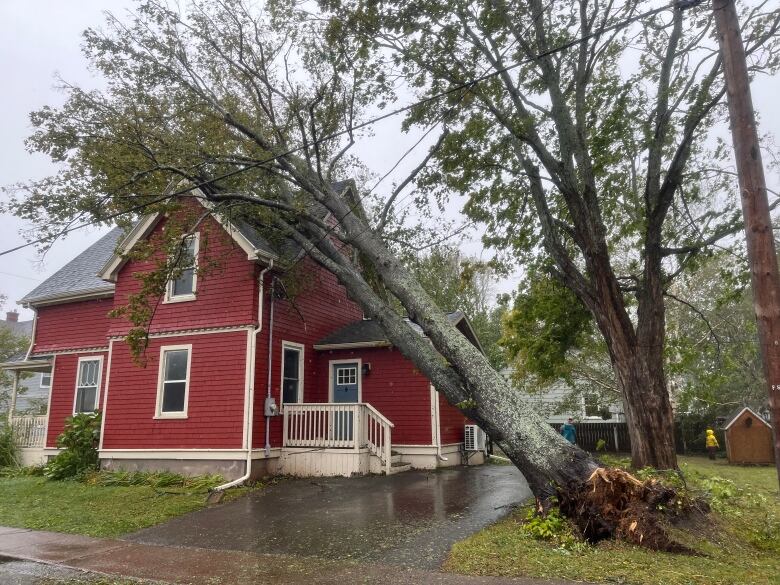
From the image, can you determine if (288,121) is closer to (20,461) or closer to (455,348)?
(455,348)

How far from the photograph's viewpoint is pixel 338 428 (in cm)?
1327

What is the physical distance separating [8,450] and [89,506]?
320 inches

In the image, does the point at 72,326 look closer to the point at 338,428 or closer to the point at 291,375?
the point at 291,375

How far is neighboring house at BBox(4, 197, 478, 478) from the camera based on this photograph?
12930 mm

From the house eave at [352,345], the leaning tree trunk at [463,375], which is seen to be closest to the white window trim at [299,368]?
the house eave at [352,345]

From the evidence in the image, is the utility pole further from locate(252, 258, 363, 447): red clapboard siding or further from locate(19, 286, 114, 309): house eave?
locate(19, 286, 114, 309): house eave

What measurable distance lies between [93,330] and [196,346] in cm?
495

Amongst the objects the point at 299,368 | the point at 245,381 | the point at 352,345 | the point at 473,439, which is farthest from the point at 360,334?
the point at 473,439

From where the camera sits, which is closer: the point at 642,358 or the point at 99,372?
the point at 642,358

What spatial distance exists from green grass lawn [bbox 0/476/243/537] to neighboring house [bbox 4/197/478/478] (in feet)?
4.95

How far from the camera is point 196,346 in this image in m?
13.6

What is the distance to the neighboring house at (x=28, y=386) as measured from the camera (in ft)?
75.5

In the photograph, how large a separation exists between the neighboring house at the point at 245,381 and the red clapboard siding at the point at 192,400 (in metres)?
0.03

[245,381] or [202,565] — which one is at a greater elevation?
[245,381]
